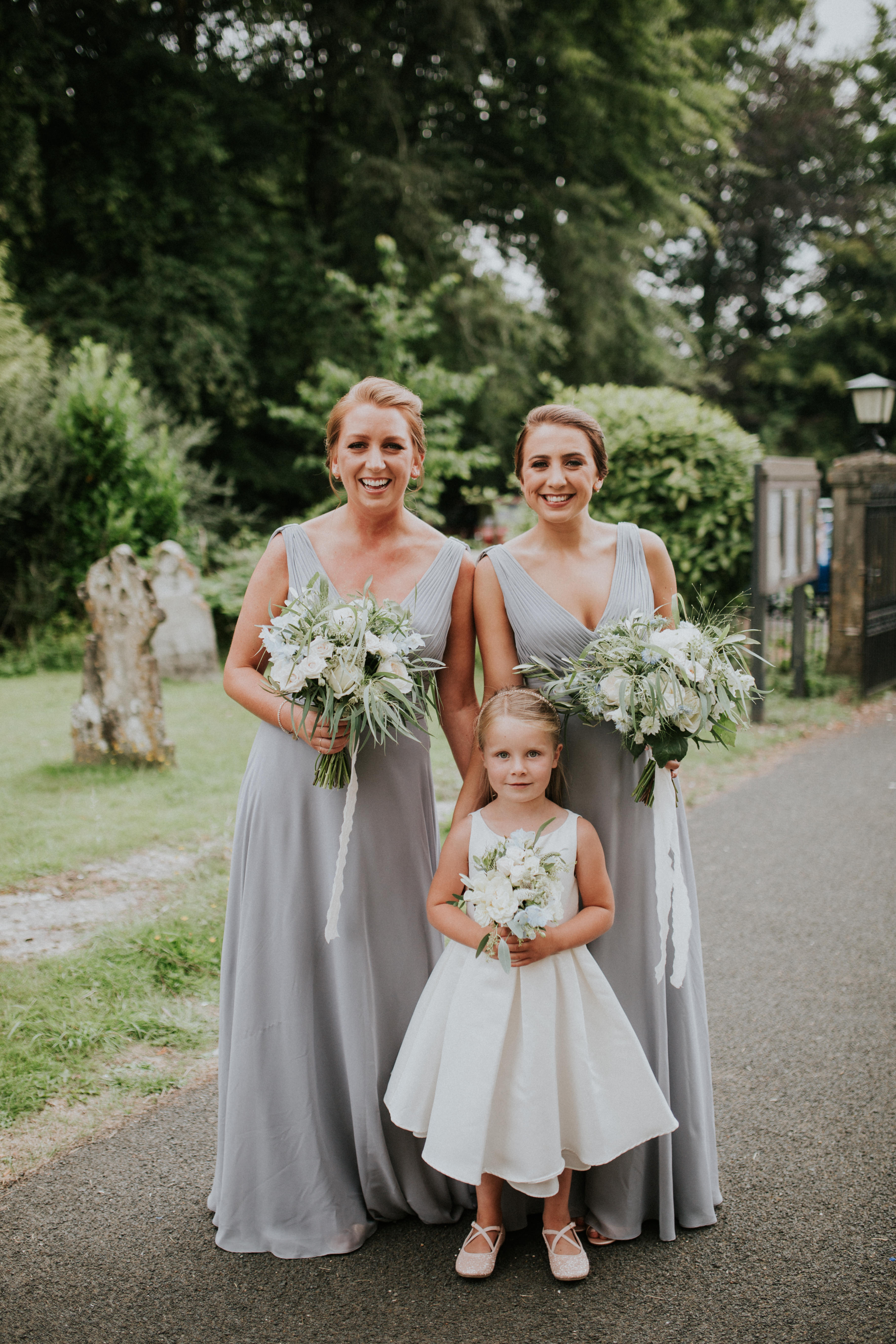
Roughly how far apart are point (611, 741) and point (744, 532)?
8615 millimetres

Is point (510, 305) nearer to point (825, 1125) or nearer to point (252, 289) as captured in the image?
point (252, 289)

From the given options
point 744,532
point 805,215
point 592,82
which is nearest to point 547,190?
point 592,82

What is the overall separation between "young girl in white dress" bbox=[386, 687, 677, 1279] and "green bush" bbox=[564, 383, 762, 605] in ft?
27.1

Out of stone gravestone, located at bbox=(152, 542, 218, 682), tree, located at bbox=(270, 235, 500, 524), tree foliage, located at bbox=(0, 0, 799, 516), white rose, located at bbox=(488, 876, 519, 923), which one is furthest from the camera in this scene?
tree foliage, located at bbox=(0, 0, 799, 516)

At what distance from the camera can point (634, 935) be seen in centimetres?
291

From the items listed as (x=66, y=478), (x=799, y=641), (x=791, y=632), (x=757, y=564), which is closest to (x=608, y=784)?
(x=757, y=564)

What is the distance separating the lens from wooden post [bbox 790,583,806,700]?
11070 mm

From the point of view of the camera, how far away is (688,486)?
10898mm

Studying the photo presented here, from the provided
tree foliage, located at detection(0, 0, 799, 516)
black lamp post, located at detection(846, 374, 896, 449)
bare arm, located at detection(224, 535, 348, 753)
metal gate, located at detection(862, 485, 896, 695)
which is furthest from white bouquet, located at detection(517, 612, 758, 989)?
tree foliage, located at detection(0, 0, 799, 516)

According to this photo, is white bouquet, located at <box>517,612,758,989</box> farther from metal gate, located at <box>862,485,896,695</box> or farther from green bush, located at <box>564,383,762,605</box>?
metal gate, located at <box>862,485,896,695</box>

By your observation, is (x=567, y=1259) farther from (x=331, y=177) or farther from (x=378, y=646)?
(x=331, y=177)

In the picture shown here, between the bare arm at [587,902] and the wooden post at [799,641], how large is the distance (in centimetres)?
904

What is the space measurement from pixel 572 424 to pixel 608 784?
1.05m

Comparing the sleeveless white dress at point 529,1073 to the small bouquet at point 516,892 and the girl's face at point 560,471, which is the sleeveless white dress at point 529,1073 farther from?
the girl's face at point 560,471
